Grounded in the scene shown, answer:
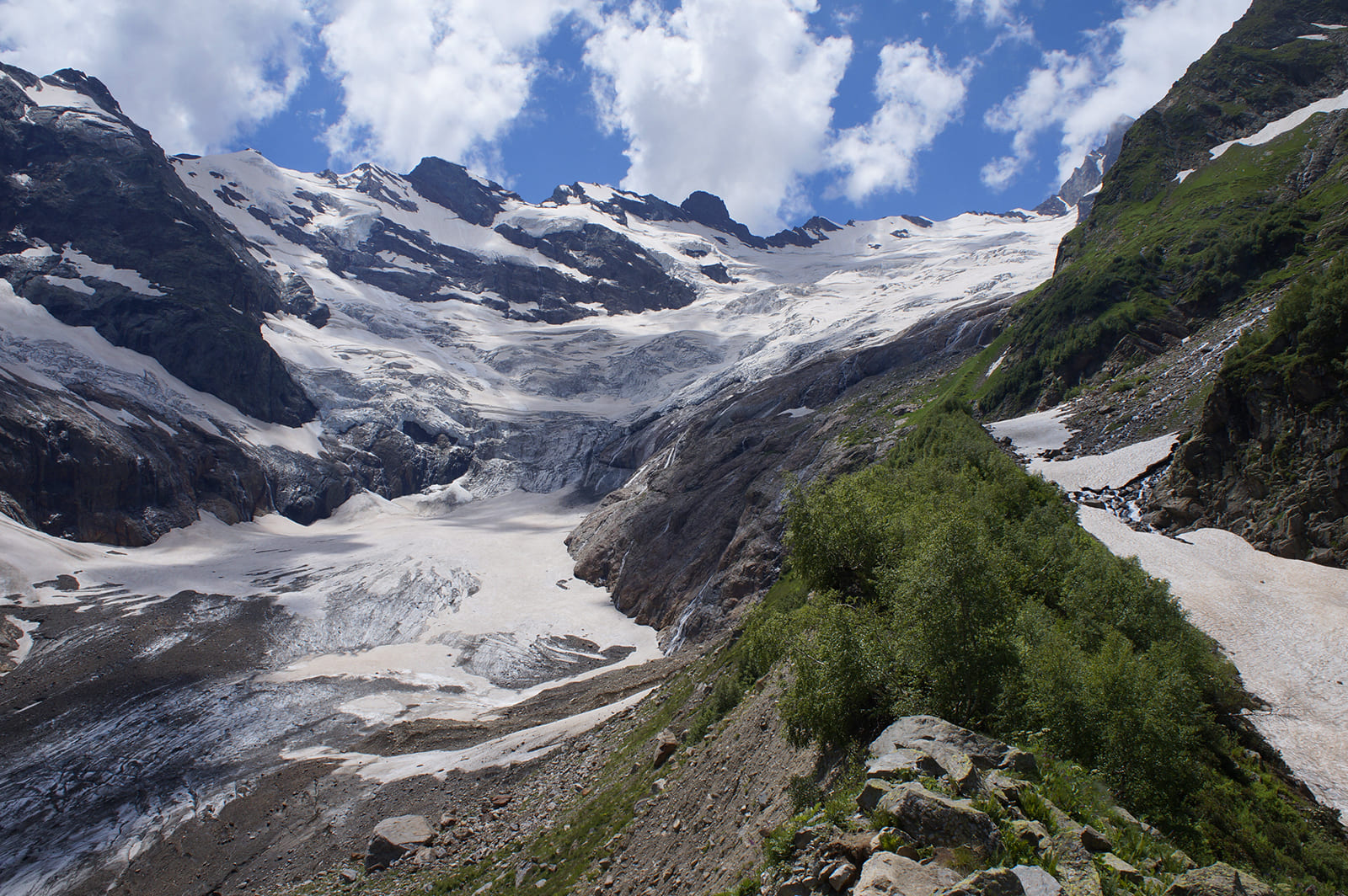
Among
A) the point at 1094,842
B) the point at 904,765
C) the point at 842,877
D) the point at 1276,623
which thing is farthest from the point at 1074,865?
the point at 1276,623

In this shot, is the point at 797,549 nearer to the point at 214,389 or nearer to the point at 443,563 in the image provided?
the point at 443,563

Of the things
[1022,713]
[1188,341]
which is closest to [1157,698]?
[1022,713]

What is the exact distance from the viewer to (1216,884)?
759cm

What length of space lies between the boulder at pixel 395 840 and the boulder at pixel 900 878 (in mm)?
22419

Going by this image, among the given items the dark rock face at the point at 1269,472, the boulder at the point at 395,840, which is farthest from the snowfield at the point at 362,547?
the dark rock face at the point at 1269,472

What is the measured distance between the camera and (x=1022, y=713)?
40.8 feet

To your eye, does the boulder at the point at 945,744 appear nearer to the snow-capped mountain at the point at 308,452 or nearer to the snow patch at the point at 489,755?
the snow patch at the point at 489,755

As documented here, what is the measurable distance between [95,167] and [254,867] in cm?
14787

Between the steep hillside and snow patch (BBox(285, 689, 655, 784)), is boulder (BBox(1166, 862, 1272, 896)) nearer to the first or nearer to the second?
the steep hillside

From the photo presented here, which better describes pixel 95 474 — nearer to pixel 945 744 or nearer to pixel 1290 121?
pixel 945 744

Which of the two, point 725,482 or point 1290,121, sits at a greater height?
point 1290,121

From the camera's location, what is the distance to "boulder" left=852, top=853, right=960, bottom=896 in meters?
6.96

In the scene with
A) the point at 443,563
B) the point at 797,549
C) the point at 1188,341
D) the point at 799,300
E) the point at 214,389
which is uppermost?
the point at 799,300

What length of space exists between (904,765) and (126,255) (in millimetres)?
152299
